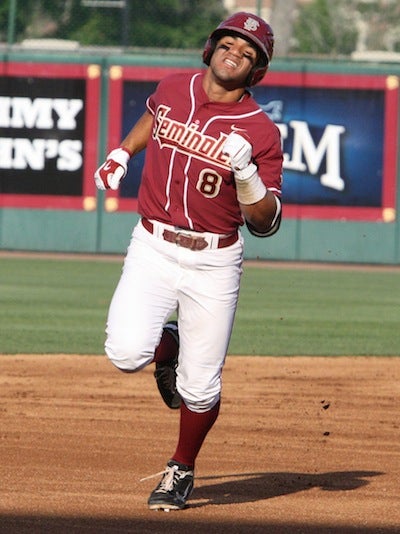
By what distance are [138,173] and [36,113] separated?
1789 mm

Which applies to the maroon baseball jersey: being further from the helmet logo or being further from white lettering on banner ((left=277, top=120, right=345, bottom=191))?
white lettering on banner ((left=277, top=120, right=345, bottom=191))

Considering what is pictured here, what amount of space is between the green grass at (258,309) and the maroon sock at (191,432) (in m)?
5.08

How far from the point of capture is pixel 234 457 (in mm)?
6594

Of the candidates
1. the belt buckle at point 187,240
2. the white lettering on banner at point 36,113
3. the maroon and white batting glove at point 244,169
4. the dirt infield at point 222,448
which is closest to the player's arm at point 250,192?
the maroon and white batting glove at point 244,169

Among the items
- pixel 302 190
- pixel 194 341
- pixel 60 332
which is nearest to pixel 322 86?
pixel 302 190

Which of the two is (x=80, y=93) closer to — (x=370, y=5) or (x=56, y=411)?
(x=370, y=5)

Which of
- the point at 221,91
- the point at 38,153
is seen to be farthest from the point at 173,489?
the point at 38,153

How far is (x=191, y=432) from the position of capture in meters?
5.34

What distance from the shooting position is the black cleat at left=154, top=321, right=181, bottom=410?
5.53 meters

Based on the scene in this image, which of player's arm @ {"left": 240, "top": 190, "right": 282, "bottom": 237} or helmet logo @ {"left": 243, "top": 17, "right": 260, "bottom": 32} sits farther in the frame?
helmet logo @ {"left": 243, "top": 17, "right": 260, "bottom": 32}

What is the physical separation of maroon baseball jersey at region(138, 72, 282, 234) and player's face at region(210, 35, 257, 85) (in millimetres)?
133

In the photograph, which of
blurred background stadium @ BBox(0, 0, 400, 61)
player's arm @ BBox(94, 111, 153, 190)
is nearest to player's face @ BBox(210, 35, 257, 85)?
player's arm @ BBox(94, 111, 153, 190)

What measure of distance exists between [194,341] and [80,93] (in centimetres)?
1473

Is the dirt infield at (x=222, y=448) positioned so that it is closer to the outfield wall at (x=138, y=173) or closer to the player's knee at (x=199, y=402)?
the player's knee at (x=199, y=402)
